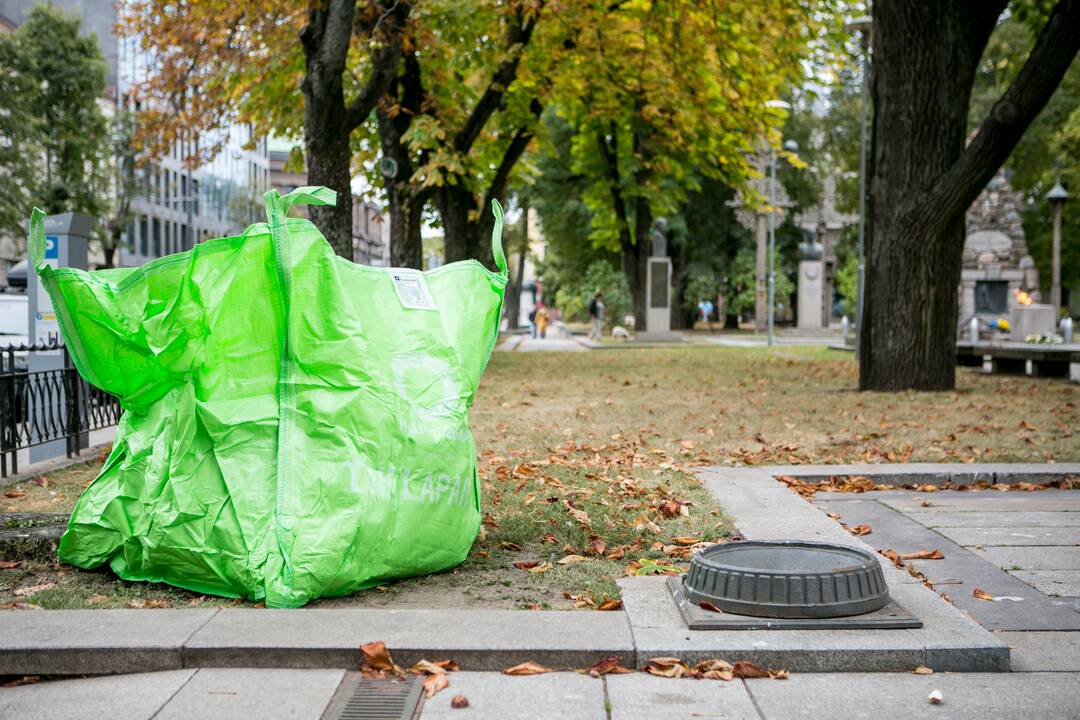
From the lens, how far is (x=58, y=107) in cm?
3856

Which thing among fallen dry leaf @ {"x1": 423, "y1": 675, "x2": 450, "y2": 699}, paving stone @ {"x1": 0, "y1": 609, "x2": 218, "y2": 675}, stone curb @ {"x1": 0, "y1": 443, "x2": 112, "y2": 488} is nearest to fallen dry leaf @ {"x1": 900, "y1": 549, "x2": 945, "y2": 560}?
fallen dry leaf @ {"x1": 423, "y1": 675, "x2": 450, "y2": 699}

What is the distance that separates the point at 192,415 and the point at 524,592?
1645 mm

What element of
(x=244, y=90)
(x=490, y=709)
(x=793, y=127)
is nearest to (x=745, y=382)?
(x=244, y=90)

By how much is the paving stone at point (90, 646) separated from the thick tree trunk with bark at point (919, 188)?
1155cm

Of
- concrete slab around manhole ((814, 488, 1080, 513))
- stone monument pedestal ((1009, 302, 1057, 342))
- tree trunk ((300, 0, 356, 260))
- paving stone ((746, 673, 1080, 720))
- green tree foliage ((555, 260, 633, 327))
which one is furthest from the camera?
green tree foliage ((555, 260, 633, 327))

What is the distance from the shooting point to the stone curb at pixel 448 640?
13.1ft

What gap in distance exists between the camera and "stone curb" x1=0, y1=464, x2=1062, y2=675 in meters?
3.99

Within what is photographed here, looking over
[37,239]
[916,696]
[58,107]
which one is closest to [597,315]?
[58,107]

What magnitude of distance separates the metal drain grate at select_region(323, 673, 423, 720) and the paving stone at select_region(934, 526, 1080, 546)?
3601 mm

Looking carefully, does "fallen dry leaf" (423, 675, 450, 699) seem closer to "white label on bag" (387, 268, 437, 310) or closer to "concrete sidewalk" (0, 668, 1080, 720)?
"concrete sidewalk" (0, 668, 1080, 720)

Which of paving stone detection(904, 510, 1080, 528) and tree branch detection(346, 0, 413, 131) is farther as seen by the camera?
tree branch detection(346, 0, 413, 131)

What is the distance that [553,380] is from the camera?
18547 millimetres

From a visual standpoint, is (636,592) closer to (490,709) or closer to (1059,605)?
(490,709)

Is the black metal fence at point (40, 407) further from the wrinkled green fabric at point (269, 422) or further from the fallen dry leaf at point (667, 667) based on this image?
the fallen dry leaf at point (667, 667)
